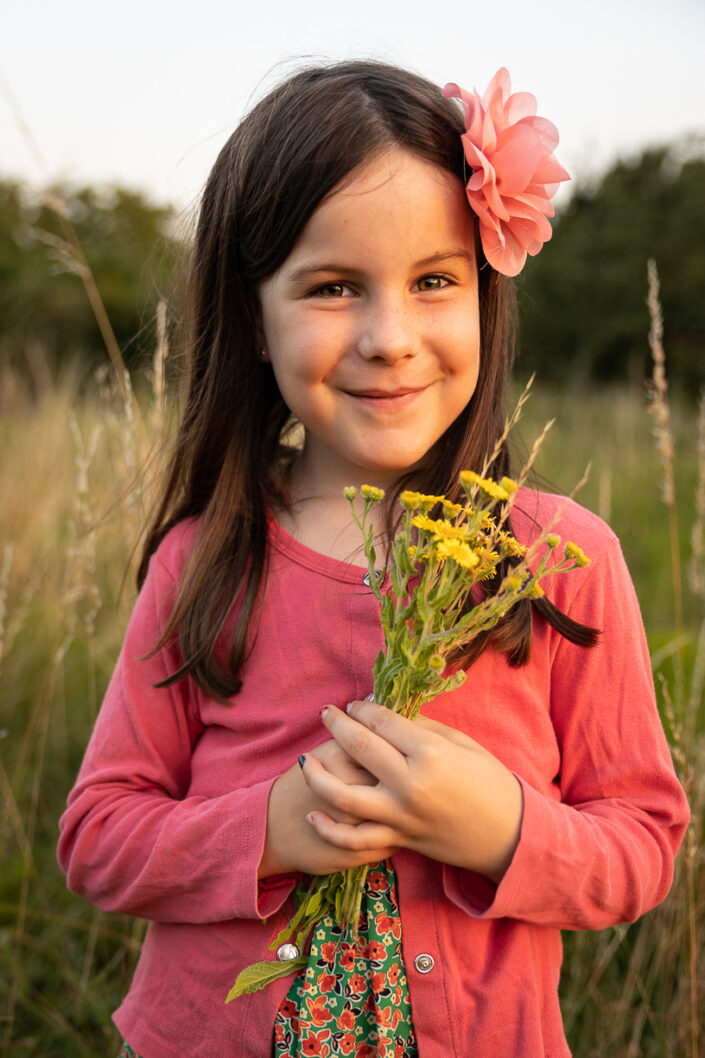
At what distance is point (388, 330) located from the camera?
1.35 meters

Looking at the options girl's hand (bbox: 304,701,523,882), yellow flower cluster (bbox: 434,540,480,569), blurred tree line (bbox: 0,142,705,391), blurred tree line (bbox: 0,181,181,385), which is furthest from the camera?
blurred tree line (bbox: 0,181,181,385)

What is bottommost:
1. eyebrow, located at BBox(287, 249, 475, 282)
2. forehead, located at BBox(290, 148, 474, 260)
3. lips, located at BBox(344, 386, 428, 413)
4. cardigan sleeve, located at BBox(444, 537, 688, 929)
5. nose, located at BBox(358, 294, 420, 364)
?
cardigan sleeve, located at BBox(444, 537, 688, 929)

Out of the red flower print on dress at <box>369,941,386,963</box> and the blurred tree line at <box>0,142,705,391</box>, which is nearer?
the red flower print on dress at <box>369,941,386,963</box>

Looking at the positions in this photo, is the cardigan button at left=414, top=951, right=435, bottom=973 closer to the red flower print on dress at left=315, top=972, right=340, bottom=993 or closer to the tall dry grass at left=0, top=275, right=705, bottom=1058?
the red flower print on dress at left=315, top=972, right=340, bottom=993

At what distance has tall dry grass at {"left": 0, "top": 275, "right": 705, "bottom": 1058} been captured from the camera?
6.46ft

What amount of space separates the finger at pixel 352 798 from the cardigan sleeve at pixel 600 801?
0.65ft

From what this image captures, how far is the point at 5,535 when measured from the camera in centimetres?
401

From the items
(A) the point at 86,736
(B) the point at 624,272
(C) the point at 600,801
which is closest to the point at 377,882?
(C) the point at 600,801

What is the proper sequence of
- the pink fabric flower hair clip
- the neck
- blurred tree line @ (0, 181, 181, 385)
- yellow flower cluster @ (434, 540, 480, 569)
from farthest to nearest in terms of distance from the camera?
1. blurred tree line @ (0, 181, 181, 385)
2. the neck
3. the pink fabric flower hair clip
4. yellow flower cluster @ (434, 540, 480, 569)

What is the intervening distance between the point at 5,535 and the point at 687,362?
381 inches

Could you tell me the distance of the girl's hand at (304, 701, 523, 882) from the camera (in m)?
1.19

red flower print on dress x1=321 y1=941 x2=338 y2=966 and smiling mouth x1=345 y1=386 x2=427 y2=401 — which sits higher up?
smiling mouth x1=345 y1=386 x2=427 y2=401

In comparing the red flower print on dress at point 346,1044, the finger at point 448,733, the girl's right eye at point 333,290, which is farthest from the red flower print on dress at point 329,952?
the girl's right eye at point 333,290

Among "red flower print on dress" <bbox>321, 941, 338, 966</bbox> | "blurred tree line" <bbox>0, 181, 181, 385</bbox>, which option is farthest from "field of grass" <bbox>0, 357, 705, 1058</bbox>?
"blurred tree line" <bbox>0, 181, 181, 385</bbox>
